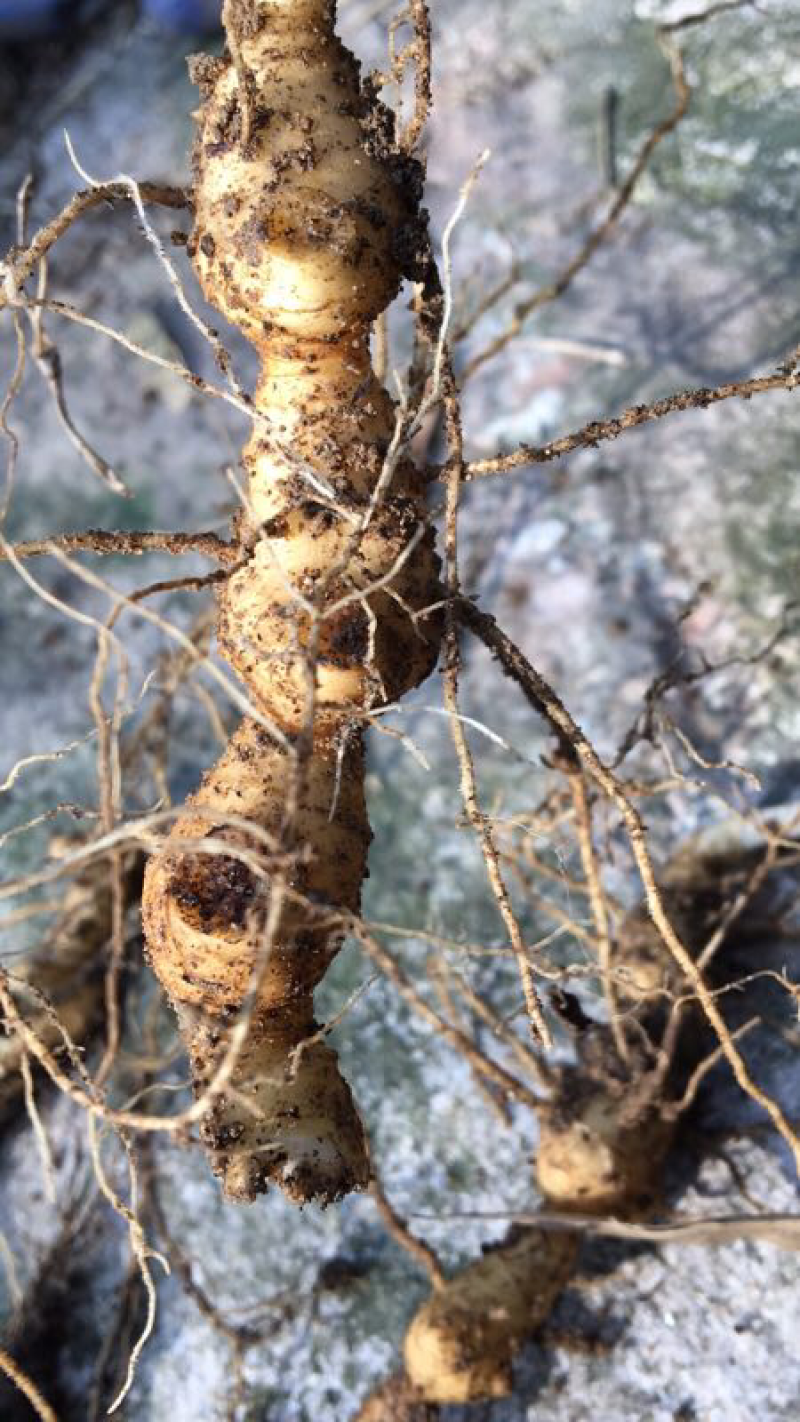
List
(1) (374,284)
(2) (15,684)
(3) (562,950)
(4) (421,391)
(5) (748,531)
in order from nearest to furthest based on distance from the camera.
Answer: (1) (374,284), (4) (421,391), (3) (562,950), (5) (748,531), (2) (15,684)

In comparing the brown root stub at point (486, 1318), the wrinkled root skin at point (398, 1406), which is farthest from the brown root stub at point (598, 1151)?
the wrinkled root skin at point (398, 1406)

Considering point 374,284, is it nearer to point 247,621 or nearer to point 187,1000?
point 247,621

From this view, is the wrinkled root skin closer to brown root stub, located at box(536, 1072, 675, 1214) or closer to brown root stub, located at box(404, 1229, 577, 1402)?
brown root stub, located at box(404, 1229, 577, 1402)

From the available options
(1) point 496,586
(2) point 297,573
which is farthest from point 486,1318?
(1) point 496,586

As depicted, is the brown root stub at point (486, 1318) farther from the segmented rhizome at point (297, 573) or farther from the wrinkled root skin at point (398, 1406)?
the segmented rhizome at point (297, 573)

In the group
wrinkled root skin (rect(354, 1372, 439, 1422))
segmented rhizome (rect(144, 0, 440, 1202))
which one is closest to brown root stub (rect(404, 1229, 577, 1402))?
wrinkled root skin (rect(354, 1372, 439, 1422))

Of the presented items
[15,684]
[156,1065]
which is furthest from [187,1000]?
[15,684]

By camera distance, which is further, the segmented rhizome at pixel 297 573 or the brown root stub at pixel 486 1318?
the brown root stub at pixel 486 1318
